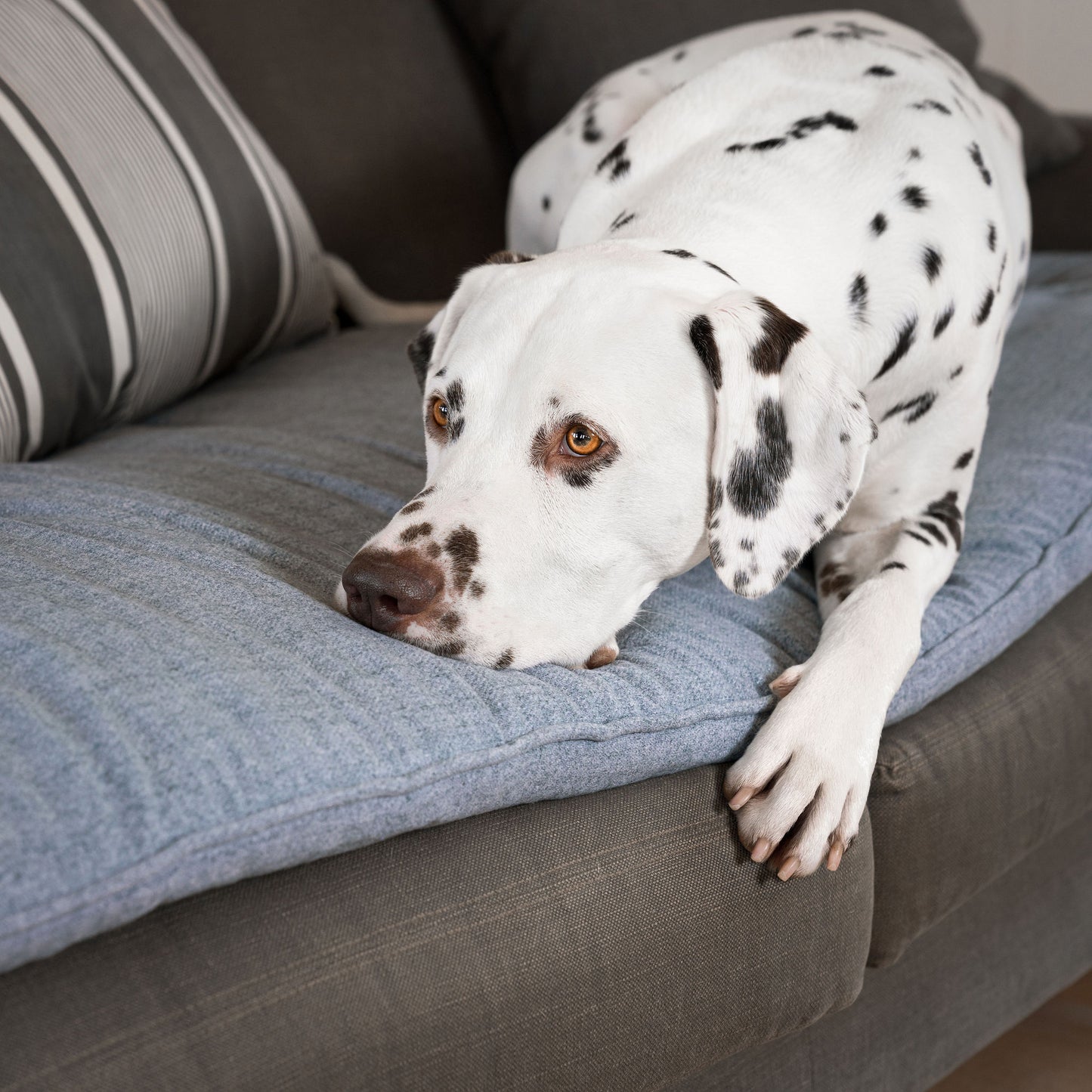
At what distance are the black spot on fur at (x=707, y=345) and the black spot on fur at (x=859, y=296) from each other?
31 centimetres

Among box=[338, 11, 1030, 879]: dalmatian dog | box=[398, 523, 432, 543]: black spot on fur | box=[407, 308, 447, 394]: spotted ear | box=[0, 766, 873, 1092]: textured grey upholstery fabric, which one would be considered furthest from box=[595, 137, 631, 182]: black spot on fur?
box=[0, 766, 873, 1092]: textured grey upholstery fabric

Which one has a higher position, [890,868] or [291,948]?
[291,948]

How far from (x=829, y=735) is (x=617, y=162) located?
89 cm

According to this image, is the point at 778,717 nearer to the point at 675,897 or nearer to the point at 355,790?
the point at 675,897

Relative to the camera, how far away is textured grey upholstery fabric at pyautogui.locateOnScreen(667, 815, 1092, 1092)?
1.28 meters

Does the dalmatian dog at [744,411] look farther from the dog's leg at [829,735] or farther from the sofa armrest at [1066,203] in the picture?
the sofa armrest at [1066,203]

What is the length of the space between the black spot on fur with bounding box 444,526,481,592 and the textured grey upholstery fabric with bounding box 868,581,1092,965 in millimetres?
490

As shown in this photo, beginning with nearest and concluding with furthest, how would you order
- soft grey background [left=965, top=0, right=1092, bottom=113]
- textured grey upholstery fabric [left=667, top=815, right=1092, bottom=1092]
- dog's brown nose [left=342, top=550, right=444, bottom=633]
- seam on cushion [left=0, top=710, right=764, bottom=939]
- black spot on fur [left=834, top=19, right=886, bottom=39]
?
seam on cushion [left=0, top=710, right=764, bottom=939] < dog's brown nose [left=342, top=550, right=444, bottom=633] < textured grey upholstery fabric [left=667, top=815, right=1092, bottom=1092] < black spot on fur [left=834, top=19, right=886, bottom=39] < soft grey background [left=965, top=0, right=1092, bottom=113]

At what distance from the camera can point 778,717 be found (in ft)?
3.63

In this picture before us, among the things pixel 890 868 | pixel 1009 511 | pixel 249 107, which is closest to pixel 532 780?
pixel 890 868

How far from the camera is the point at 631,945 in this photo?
997 mm

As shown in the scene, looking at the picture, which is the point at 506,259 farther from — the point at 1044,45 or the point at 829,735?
the point at 1044,45

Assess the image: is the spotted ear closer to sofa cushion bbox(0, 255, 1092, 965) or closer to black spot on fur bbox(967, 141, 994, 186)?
sofa cushion bbox(0, 255, 1092, 965)

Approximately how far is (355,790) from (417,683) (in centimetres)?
13
